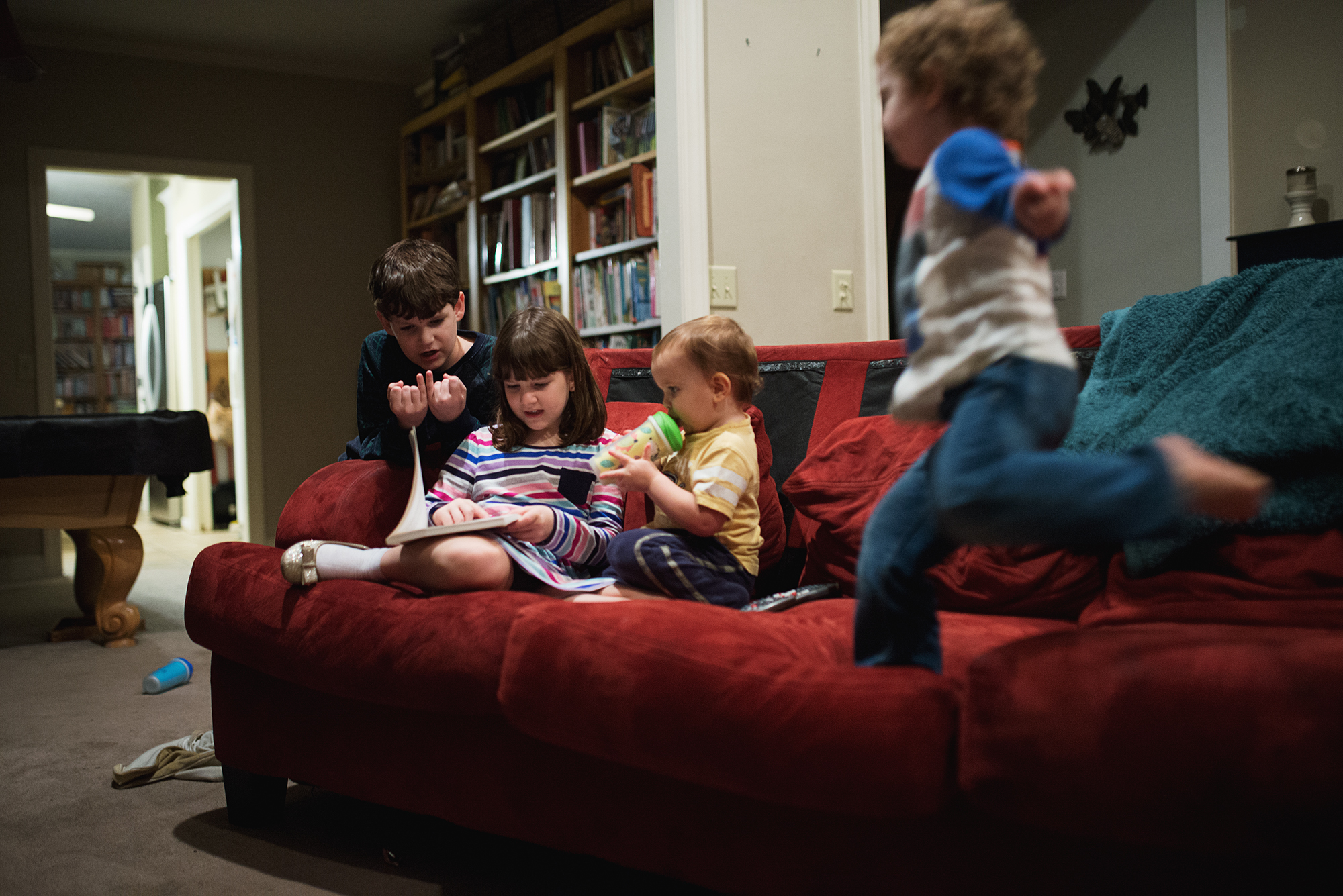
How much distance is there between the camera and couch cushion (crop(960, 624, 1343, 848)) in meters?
0.83

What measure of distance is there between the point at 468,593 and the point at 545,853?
47 cm

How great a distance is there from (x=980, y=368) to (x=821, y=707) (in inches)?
15.4

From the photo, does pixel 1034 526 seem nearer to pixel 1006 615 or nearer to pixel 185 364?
pixel 1006 615

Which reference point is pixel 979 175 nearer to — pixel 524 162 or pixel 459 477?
pixel 459 477

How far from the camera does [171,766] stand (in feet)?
6.29

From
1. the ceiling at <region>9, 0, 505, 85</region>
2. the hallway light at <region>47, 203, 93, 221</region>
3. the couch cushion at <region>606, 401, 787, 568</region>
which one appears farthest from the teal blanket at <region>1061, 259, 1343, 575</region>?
the hallway light at <region>47, 203, 93, 221</region>

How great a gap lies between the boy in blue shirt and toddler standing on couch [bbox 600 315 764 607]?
0.40 m

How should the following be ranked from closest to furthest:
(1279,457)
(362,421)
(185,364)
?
1. (1279,457)
2. (362,421)
3. (185,364)

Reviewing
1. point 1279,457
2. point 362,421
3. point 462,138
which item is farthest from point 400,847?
point 462,138

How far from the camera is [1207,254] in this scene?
11.6 feet

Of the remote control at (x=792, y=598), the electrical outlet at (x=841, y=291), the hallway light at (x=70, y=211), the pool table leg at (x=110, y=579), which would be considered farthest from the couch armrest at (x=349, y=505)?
the hallway light at (x=70, y=211)

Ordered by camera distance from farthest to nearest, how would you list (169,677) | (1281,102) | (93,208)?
1. (93,208)
2. (1281,102)
3. (169,677)

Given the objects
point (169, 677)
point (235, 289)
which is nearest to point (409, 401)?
point (169, 677)

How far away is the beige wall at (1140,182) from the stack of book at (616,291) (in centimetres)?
180
